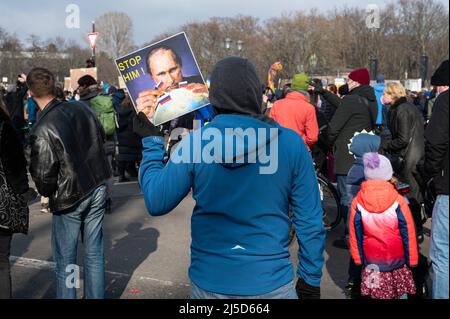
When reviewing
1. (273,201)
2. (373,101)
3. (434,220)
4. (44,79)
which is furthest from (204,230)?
(373,101)

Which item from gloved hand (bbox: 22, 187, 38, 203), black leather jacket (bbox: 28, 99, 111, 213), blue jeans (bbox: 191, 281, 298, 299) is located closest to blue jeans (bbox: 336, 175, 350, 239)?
black leather jacket (bbox: 28, 99, 111, 213)

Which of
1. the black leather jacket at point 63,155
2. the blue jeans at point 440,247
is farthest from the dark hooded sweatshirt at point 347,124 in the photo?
the black leather jacket at point 63,155

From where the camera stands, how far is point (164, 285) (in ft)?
16.9

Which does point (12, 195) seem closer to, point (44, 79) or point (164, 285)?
point (44, 79)

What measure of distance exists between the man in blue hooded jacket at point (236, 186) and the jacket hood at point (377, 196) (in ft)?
6.64

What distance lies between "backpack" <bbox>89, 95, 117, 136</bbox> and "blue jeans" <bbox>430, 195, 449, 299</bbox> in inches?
257

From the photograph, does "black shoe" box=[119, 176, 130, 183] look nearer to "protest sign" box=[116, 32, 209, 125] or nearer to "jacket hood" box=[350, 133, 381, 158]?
"jacket hood" box=[350, 133, 381, 158]

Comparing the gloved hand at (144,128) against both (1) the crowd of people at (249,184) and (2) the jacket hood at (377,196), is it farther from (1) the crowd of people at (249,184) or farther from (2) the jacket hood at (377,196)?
(2) the jacket hood at (377,196)

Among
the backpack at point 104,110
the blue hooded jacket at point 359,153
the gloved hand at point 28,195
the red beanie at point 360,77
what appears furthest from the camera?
the backpack at point 104,110

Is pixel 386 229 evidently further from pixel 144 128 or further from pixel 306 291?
pixel 144 128

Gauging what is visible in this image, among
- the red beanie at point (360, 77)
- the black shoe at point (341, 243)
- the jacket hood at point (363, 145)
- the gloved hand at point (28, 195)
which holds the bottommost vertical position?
the black shoe at point (341, 243)

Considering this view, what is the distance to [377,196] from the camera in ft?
14.1

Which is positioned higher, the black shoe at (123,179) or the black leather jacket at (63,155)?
the black leather jacket at (63,155)

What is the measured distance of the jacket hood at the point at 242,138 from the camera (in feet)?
7.51
